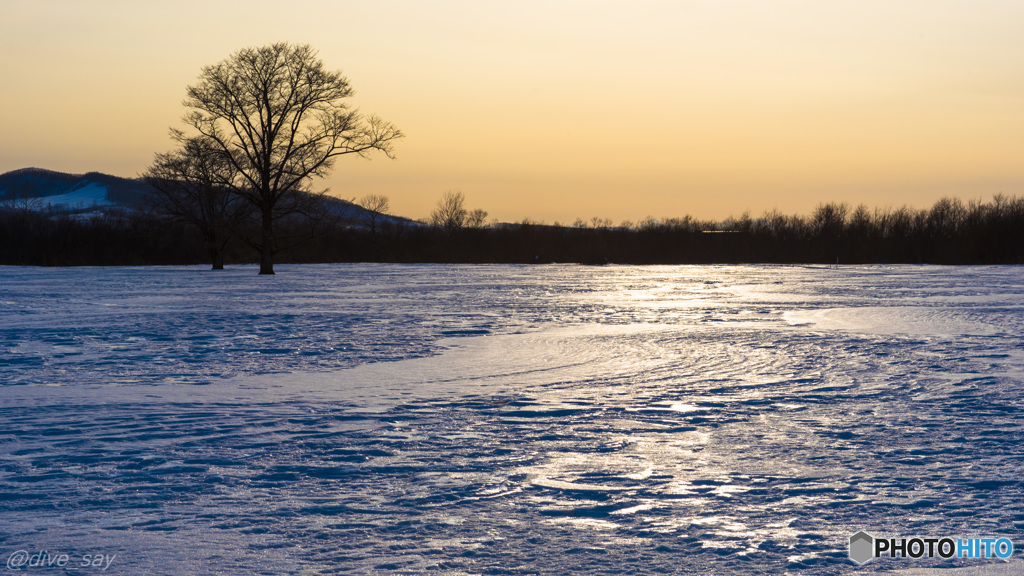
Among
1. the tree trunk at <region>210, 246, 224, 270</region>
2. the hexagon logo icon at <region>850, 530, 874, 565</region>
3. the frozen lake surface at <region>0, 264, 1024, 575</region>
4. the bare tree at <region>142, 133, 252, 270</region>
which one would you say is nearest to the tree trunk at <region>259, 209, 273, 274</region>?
the bare tree at <region>142, 133, 252, 270</region>

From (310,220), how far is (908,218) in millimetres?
73643

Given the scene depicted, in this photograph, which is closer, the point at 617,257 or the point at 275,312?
the point at 275,312

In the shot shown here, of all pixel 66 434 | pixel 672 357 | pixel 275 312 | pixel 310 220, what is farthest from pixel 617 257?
pixel 66 434

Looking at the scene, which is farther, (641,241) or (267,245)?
(641,241)

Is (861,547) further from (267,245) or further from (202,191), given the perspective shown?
(202,191)

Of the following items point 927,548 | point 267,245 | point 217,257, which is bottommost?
point 927,548

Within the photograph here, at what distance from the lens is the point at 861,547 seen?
152 inches

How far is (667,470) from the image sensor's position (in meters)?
5.25

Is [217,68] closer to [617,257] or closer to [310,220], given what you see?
[310,220]

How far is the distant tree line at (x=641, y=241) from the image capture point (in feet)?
242

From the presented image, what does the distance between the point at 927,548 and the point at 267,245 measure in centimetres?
4001

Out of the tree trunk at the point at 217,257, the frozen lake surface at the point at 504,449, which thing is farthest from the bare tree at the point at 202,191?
the frozen lake surface at the point at 504,449

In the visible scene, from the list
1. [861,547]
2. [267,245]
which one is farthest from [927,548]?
[267,245]

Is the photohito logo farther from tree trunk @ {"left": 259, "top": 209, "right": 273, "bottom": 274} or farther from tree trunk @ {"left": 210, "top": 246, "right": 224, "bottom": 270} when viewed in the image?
tree trunk @ {"left": 210, "top": 246, "right": 224, "bottom": 270}
